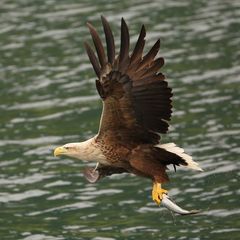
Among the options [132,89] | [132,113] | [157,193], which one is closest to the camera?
[132,89]

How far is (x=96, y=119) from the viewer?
60.1 ft

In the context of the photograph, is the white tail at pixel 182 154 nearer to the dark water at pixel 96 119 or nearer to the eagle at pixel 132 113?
the eagle at pixel 132 113

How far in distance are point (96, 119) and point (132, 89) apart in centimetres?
735

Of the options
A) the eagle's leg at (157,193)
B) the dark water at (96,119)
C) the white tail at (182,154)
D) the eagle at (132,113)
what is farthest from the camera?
the dark water at (96,119)

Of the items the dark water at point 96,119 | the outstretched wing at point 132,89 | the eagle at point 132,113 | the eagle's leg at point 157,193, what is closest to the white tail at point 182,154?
the eagle at point 132,113

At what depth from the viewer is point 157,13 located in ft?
78.7

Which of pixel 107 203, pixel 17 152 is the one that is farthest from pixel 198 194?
pixel 17 152

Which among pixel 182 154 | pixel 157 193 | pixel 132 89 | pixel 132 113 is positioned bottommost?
pixel 157 193

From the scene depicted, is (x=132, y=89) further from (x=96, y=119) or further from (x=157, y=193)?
(x=96, y=119)

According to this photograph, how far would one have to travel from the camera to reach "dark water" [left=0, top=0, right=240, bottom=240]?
14.2 meters

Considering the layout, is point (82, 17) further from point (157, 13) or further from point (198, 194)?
point (198, 194)

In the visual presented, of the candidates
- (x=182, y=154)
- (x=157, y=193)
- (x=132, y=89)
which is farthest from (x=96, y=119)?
(x=132, y=89)

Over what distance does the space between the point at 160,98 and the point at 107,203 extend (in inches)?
160

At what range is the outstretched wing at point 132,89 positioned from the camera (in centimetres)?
1081
